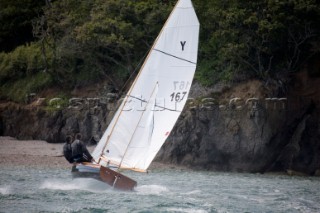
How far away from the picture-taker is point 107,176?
25.8m

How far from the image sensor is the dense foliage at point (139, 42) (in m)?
37.5

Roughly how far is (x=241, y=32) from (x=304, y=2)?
3855mm

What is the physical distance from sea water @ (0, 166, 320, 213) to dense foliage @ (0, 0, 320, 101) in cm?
796

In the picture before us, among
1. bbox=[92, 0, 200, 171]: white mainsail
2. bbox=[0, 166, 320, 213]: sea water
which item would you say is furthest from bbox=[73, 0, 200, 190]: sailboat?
bbox=[0, 166, 320, 213]: sea water

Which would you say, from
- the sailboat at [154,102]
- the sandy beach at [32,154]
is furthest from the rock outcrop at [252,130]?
the sailboat at [154,102]

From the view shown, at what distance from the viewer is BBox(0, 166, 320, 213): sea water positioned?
22530 millimetres

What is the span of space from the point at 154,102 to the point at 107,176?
127 inches

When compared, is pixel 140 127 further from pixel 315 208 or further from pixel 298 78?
pixel 298 78

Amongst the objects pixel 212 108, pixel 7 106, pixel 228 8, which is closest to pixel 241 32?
pixel 228 8

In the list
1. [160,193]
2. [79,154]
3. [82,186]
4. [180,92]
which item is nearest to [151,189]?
[160,193]

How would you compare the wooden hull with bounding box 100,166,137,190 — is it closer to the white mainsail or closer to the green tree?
the white mainsail

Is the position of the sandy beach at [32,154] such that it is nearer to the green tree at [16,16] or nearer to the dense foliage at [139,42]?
the dense foliage at [139,42]

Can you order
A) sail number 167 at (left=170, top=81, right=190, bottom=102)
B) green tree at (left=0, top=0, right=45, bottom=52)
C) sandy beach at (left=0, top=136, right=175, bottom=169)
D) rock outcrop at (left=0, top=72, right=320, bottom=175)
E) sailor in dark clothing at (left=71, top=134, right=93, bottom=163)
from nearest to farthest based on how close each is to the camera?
sail number 167 at (left=170, top=81, right=190, bottom=102), sailor in dark clothing at (left=71, top=134, right=93, bottom=163), sandy beach at (left=0, top=136, right=175, bottom=169), rock outcrop at (left=0, top=72, right=320, bottom=175), green tree at (left=0, top=0, right=45, bottom=52)

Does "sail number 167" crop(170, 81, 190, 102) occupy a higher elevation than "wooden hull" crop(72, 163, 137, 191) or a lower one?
higher
